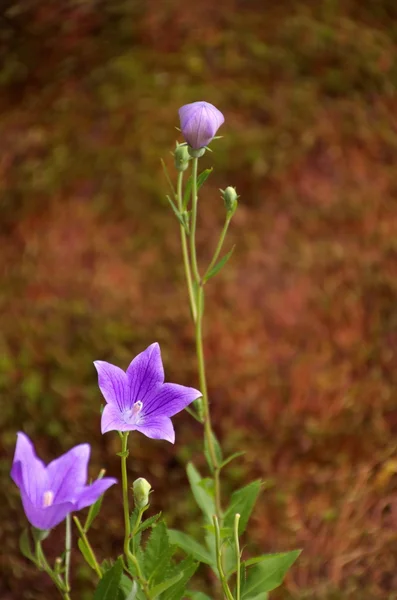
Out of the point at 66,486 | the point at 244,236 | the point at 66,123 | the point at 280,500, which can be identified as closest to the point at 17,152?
the point at 66,123

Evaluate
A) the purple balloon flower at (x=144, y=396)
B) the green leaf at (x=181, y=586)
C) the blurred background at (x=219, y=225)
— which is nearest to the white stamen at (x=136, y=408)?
A: the purple balloon flower at (x=144, y=396)

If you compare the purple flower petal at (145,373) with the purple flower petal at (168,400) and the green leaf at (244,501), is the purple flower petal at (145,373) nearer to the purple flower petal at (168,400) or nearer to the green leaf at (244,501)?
the purple flower petal at (168,400)

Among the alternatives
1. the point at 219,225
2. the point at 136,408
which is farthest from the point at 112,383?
the point at 219,225

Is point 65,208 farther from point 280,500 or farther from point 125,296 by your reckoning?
point 280,500

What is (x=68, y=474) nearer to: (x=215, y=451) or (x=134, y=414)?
(x=134, y=414)

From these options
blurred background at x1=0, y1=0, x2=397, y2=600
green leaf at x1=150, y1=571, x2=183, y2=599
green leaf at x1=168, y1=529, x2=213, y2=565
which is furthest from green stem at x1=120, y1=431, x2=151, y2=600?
blurred background at x1=0, y1=0, x2=397, y2=600
